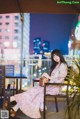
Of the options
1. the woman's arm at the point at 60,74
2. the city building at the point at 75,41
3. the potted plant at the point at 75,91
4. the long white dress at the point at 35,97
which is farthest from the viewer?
the city building at the point at 75,41

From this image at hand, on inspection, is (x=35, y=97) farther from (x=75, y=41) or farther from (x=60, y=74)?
(x=75, y=41)

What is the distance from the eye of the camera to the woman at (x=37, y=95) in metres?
4.85

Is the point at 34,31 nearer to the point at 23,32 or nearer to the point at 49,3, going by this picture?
the point at 23,32

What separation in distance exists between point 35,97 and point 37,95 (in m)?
0.04

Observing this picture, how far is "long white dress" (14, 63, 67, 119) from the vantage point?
15.9 ft

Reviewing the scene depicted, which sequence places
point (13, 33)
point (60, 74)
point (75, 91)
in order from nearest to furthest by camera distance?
point (75, 91)
point (60, 74)
point (13, 33)

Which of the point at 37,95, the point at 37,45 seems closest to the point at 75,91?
the point at 37,95

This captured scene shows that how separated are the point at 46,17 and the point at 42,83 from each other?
2881 millimetres

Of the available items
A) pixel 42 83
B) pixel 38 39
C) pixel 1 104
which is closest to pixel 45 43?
pixel 38 39

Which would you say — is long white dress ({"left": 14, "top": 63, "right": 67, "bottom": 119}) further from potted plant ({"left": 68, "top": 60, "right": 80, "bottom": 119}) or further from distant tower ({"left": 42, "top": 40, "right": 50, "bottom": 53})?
distant tower ({"left": 42, "top": 40, "right": 50, "bottom": 53})

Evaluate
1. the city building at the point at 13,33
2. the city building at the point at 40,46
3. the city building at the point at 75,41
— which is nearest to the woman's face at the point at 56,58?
the city building at the point at 40,46

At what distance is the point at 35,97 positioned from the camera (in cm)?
496

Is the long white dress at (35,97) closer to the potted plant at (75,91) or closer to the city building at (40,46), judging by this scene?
A: the potted plant at (75,91)

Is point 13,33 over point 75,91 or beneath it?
over
